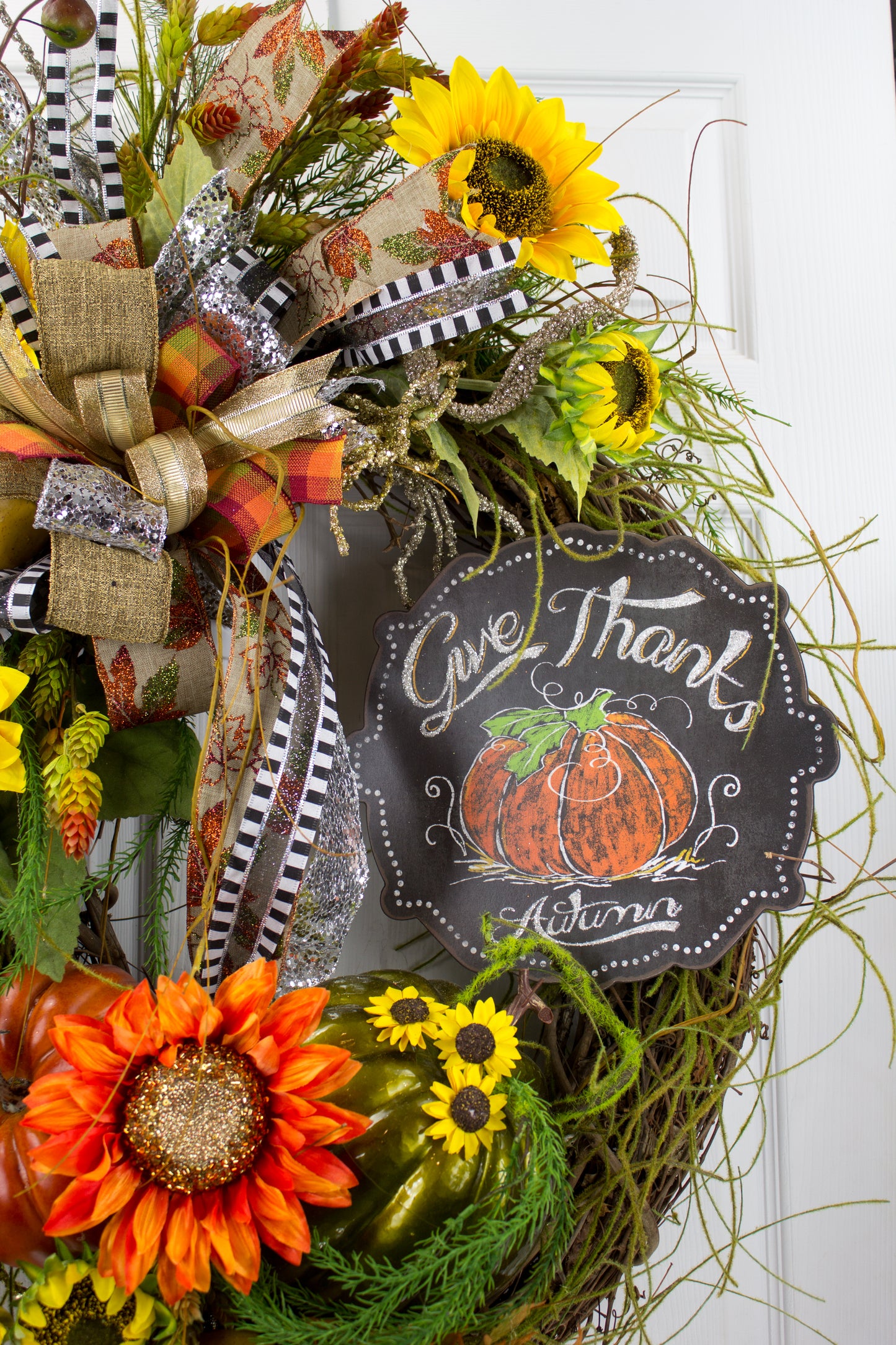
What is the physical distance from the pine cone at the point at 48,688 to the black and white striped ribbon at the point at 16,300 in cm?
19

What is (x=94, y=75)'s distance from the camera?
629 millimetres

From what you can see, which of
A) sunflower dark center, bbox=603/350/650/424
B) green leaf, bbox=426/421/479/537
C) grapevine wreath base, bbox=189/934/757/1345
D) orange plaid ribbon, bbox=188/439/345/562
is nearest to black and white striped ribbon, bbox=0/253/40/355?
orange plaid ribbon, bbox=188/439/345/562

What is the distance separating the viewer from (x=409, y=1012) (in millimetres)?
574

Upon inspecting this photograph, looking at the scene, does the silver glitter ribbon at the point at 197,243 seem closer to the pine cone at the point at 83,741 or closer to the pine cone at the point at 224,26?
the pine cone at the point at 224,26

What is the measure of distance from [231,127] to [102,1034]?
545 mm

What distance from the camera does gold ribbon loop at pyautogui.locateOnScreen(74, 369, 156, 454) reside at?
0.51 metres

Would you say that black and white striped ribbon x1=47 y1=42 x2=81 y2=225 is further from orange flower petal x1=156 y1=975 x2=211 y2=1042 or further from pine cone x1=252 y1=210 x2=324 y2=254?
orange flower petal x1=156 y1=975 x2=211 y2=1042

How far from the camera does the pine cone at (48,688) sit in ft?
1.83

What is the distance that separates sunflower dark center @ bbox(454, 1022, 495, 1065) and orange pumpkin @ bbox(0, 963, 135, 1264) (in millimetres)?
206

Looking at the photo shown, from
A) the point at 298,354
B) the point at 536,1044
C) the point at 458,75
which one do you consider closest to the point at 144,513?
the point at 298,354

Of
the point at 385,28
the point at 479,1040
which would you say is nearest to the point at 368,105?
the point at 385,28

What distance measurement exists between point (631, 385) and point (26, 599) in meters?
Result: 0.42

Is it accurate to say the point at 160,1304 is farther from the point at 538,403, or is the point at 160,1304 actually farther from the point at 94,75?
the point at 94,75

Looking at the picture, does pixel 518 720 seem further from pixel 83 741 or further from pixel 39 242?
pixel 39 242
